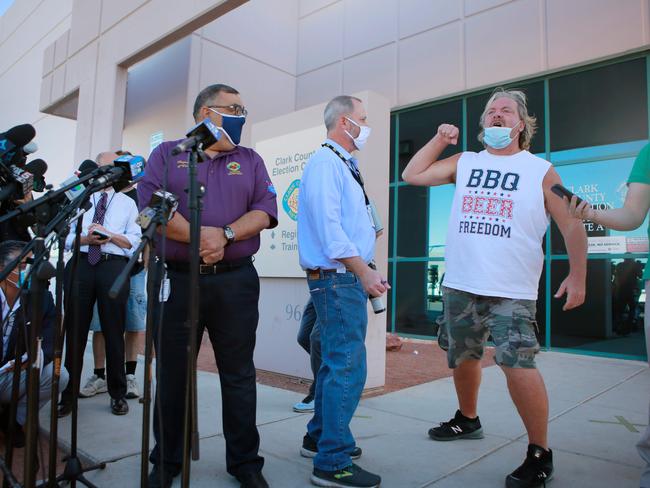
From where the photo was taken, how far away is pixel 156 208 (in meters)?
1.83

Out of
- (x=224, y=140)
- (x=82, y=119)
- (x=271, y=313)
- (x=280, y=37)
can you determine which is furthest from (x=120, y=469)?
(x=280, y=37)

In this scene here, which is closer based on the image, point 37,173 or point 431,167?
point 37,173

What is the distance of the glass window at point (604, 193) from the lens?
7.10m

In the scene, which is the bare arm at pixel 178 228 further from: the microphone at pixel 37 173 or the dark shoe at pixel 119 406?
the dark shoe at pixel 119 406

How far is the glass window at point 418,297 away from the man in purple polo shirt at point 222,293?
23.2 ft

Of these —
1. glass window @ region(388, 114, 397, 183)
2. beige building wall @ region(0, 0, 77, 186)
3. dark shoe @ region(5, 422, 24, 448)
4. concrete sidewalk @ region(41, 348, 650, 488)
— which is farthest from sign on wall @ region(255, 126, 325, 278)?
beige building wall @ region(0, 0, 77, 186)

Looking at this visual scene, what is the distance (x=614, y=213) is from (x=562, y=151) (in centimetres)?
623

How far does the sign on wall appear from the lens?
16.3 ft

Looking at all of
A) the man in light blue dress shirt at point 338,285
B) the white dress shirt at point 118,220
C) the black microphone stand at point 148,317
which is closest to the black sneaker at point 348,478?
the man in light blue dress shirt at point 338,285

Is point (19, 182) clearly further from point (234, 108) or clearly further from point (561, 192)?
point (561, 192)

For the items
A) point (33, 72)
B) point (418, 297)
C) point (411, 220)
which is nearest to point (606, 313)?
point (418, 297)

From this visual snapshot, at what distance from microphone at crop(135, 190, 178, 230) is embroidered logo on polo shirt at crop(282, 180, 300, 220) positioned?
314cm

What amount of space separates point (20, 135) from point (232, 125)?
1.10 metres

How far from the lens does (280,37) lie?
1079 centimetres
